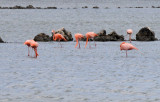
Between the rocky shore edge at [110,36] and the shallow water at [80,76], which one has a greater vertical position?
the rocky shore edge at [110,36]

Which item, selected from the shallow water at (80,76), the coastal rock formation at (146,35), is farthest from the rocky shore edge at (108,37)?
the shallow water at (80,76)

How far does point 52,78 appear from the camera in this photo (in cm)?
1944

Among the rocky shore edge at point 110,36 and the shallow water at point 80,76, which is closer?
the shallow water at point 80,76

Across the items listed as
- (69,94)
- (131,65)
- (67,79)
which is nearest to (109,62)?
(131,65)

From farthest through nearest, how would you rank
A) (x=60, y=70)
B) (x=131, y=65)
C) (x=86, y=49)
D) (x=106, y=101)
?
(x=86, y=49) < (x=131, y=65) < (x=60, y=70) < (x=106, y=101)

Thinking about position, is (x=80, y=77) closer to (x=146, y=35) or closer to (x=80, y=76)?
(x=80, y=76)

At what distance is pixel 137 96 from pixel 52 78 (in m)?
4.87

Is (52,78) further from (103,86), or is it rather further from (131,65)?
(131,65)

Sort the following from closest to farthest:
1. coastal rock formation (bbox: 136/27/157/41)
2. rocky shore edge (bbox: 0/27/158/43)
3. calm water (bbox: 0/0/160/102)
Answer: calm water (bbox: 0/0/160/102)
rocky shore edge (bbox: 0/27/158/43)
coastal rock formation (bbox: 136/27/157/41)

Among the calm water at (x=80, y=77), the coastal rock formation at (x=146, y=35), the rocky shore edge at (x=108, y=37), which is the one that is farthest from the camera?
the coastal rock formation at (x=146, y=35)

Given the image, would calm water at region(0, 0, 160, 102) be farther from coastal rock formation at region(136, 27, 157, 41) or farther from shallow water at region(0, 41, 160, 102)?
coastal rock formation at region(136, 27, 157, 41)

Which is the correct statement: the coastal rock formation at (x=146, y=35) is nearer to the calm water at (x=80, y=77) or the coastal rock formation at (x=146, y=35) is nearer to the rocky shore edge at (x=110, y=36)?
the rocky shore edge at (x=110, y=36)

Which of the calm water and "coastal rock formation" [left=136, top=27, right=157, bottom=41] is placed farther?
"coastal rock formation" [left=136, top=27, right=157, bottom=41]

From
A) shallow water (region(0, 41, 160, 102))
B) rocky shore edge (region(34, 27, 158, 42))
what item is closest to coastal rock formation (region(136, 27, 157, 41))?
rocky shore edge (region(34, 27, 158, 42))
